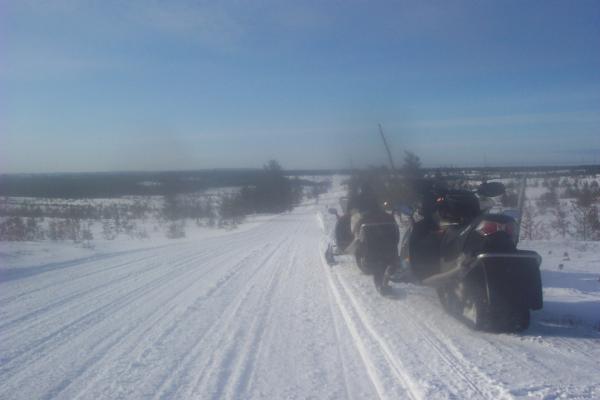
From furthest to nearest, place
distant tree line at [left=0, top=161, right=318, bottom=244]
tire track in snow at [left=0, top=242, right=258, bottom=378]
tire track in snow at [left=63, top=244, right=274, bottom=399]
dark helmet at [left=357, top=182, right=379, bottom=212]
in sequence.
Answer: distant tree line at [left=0, top=161, right=318, bottom=244] → dark helmet at [left=357, top=182, right=379, bottom=212] → tire track in snow at [left=0, top=242, right=258, bottom=378] → tire track in snow at [left=63, top=244, right=274, bottom=399]

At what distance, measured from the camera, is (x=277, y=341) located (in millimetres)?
5457

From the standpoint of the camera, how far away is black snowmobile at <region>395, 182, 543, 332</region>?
5203 mm

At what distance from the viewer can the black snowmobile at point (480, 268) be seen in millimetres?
5203

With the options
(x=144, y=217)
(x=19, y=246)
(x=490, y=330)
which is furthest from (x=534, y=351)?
(x=144, y=217)

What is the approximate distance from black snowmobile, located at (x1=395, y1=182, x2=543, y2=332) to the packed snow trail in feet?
0.85

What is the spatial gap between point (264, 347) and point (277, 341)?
241 mm

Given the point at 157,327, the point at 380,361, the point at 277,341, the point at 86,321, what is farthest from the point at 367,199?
the point at 86,321

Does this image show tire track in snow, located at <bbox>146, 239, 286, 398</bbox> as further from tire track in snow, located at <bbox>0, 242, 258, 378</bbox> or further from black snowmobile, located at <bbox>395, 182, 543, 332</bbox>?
black snowmobile, located at <bbox>395, 182, 543, 332</bbox>

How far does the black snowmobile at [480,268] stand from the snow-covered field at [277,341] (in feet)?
0.82

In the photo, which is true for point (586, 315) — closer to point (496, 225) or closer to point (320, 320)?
point (496, 225)

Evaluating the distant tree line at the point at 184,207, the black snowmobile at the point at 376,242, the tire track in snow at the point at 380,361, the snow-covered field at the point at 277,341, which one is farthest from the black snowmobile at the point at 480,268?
the distant tree line at the point at 184,207

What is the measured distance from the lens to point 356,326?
598cm

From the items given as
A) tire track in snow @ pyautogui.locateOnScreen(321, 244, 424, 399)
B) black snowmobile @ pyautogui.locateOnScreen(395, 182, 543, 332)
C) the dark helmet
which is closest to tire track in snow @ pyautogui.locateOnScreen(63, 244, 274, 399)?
tire track in snow @ pyautogui.locateOnScreen(321, 244, 424, 399)

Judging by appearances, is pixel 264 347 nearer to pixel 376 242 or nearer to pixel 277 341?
pixel 277 341
